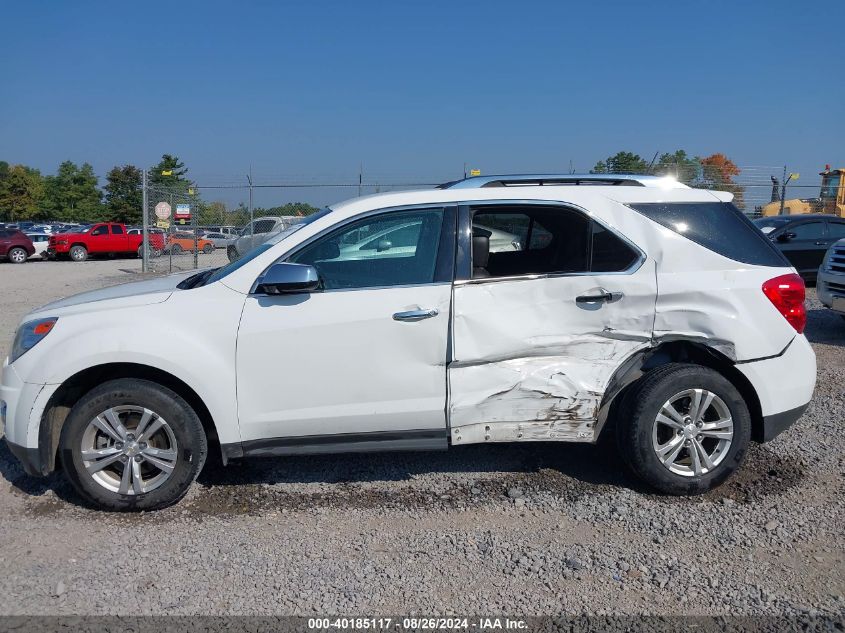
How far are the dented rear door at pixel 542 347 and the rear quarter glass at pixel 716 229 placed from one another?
12.6 inches

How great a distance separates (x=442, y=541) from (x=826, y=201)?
24.7 meters

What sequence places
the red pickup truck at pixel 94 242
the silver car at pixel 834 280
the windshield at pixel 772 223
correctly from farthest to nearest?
the red pickup truck at pixel 94 242 → the windshield at pixel 772 223 → the silver car at pixel 834 280

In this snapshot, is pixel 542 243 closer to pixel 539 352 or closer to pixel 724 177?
pixel 539 352

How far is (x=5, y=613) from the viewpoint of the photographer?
9.98 feet

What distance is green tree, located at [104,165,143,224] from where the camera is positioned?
60781 millimetres

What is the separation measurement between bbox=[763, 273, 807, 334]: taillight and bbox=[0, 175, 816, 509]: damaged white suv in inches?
0.4

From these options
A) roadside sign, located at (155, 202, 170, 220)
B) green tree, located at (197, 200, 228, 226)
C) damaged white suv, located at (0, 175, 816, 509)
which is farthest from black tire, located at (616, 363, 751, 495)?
green tree, located at (197, 200, 228, 226)

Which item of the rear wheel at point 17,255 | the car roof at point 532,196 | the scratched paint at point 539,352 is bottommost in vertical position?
the rear wheel at point 17,255

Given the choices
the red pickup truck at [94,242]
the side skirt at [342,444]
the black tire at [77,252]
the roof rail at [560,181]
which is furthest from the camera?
the black tire at [77,252]

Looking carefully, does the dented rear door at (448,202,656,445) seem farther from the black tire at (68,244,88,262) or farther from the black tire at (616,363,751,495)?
the black tire at (68,244,88,262)

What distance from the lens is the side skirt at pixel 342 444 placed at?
3988mm

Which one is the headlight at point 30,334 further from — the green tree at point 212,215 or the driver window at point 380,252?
the green tree at point 212,215

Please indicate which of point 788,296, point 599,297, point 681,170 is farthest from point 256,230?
point 788,296

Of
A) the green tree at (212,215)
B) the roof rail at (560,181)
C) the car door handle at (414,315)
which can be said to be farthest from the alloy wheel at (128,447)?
the green tree at (212,215)
